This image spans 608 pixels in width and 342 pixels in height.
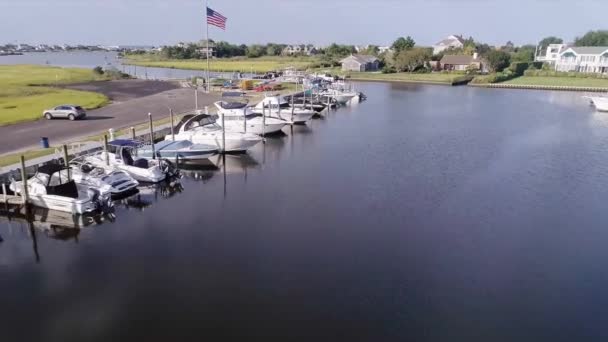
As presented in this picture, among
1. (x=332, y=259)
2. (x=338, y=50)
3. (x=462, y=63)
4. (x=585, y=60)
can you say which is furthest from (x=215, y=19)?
(x=338, y=50)

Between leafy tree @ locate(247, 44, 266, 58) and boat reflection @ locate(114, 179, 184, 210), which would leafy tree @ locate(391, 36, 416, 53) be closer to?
leafy tree @ locate(247, 44, 266, 58)

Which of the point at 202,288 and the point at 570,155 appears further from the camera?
the point at 570,155

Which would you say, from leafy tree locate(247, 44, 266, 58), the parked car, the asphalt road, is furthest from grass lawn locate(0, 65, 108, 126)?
leafy tree locate(247, 44, 266, 58)

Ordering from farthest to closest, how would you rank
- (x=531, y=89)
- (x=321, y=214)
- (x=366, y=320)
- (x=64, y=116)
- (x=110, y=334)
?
(x=531, y=89), (x=64, y=116), (x=321, y=214), (x=366, y=320), (x=110, y=334)

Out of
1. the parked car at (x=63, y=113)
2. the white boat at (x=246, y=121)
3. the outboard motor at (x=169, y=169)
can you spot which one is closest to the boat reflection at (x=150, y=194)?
the outboard motor at (x=169, y=169)

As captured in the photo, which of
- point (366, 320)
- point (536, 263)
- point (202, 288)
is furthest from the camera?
point (536, 263)

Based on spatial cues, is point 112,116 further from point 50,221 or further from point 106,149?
point 50,221

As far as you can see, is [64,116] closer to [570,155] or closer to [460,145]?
[460,145]

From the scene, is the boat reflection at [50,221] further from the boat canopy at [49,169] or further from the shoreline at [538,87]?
the shoreline at [538,87]

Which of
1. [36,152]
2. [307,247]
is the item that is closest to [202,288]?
[307,247]
